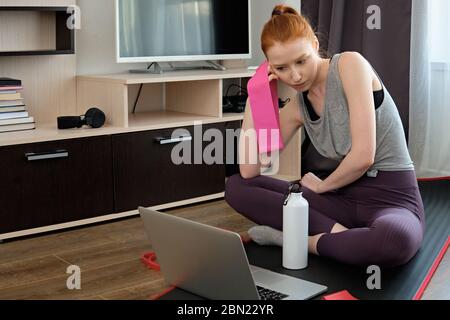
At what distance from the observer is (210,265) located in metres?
1.87

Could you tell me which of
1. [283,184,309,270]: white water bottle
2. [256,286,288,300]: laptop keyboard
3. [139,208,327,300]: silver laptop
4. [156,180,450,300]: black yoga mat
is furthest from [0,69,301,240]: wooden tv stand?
[256,286,288,300]: laptop keyboard

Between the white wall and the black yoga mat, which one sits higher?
the white wall

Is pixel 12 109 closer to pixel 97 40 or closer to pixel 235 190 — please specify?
pixel 97 40

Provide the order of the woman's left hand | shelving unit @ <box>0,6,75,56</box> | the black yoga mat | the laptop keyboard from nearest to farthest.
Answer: the laptop keyboard, the black yoga mat, the woman's left hand, shelving unit @ <box>0,6,75,56</box>

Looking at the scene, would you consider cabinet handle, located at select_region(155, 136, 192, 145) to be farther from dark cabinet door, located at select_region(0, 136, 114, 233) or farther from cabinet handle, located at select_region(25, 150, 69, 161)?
cabinet handle, located at select_region(25, 150, 69, 161)

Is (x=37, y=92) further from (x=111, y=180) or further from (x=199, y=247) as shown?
(x=199, y=247)

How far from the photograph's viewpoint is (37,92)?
335 centimetres

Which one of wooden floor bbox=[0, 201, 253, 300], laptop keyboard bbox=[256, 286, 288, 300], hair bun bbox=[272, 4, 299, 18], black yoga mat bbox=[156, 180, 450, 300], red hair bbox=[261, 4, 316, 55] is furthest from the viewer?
wooden floor bbox=[0, 201, 253, 300]

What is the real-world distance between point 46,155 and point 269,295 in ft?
4.43

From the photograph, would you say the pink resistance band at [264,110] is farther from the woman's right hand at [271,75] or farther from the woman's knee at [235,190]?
the woman's knee at [235,190]

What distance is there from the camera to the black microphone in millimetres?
3139

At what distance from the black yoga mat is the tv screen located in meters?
1.36

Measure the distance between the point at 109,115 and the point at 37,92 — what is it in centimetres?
35

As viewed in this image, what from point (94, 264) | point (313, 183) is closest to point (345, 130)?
point (313, 183)
